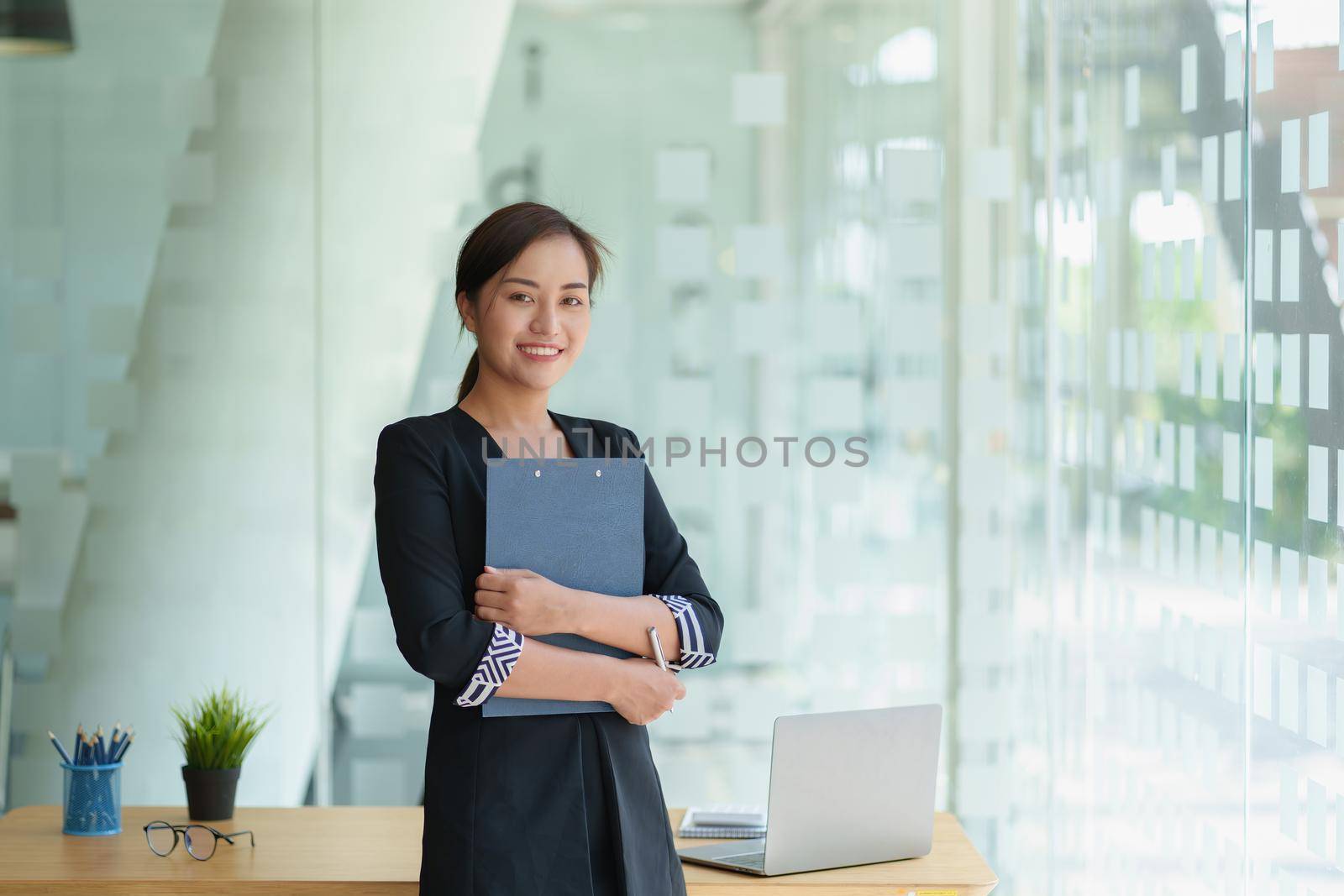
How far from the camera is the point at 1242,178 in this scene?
81.5 inches

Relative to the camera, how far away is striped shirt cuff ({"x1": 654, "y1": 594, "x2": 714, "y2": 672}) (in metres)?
1.67

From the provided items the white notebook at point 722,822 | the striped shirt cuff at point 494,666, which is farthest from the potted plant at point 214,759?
the striped shirt cuff at point 494,666

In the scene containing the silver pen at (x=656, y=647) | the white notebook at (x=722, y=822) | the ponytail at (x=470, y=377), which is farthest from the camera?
the white notebook at (x=722, y=822)

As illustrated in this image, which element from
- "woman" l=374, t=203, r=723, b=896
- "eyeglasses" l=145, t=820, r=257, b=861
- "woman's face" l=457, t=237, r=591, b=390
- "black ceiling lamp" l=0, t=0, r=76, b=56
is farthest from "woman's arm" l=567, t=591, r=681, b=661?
"black ceiling lamp" l=0, t=0, r=76, b=56

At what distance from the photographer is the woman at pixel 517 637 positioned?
155 centimetres

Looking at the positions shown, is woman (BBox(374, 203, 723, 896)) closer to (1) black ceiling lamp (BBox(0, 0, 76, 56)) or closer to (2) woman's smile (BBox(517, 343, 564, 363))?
(2) woman's smile (BBox(517, 343, 564, 363))

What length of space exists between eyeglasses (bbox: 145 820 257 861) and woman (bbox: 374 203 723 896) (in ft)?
2.53

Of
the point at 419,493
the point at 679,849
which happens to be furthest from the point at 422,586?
the point at 679,849

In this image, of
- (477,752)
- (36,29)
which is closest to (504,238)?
→ (477,752)

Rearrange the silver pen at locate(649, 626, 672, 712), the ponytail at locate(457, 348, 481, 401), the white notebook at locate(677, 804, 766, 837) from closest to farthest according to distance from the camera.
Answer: the silver pen at locate(649, 626, 672, 712) < the ponytail at locate(457, 348, 481, 401) < the white notebook at locate(677, 804, 766, 837)

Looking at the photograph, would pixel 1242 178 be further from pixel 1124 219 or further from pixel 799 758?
pixel 799 758

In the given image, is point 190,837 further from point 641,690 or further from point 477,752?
point 641,690

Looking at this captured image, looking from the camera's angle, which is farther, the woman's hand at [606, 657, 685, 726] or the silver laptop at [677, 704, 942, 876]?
the silver laptop at [677, 704, 942, 876]
